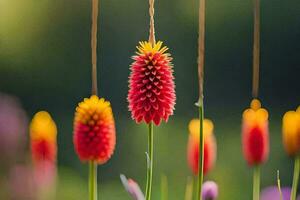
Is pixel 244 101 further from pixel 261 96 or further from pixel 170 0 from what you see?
pixel 170 0

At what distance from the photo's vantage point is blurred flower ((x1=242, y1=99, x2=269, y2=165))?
97cm

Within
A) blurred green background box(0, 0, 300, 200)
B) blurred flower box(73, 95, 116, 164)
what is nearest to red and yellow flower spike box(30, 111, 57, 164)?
blurred flower box(73, 95, 116, 164)

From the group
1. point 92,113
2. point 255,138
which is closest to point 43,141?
point 92,113

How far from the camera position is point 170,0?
205cm

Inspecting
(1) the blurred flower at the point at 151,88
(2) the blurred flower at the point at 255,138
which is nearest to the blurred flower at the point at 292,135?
(2) the blurred flower at the point at 255,138

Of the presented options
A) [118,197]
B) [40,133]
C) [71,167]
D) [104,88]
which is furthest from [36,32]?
[40,133]

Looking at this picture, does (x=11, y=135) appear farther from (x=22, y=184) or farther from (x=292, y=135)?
(x=292, y=135)

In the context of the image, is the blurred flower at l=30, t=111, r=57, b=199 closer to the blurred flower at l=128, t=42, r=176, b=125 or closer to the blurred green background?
the blurred flower at l=128, t=42, r=176, b=125

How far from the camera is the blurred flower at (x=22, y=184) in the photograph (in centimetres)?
101

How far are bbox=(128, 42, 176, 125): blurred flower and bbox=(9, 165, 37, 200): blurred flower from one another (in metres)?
0.25

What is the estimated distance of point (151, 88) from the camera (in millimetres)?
830

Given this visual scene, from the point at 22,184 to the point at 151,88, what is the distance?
1.04ft

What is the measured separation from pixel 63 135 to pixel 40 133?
0.95 metres

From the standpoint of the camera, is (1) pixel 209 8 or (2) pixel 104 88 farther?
(1) pixel 209 8
